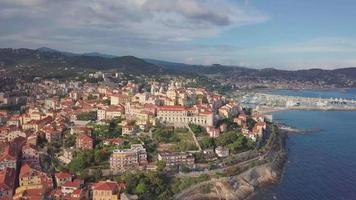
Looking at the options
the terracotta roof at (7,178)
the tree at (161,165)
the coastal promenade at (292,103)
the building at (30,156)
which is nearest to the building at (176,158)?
the tree at (161,165)

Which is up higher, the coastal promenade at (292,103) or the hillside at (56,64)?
the hillside at (56,64)

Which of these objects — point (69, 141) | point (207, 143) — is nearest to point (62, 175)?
point (69, 141)

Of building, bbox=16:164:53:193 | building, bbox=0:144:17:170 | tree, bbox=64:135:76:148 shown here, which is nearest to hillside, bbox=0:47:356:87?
tree, bbox=64:135:76:148

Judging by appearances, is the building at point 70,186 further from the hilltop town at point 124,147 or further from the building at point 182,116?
the building at point 182,116

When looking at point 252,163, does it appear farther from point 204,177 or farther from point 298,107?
point 298,107

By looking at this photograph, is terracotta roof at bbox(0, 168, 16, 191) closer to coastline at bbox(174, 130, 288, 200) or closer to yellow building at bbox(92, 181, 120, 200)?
yellow building at bbox(92, 181, 120, 200)

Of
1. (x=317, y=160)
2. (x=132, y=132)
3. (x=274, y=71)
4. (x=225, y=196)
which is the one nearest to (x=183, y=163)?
(x=225, y=196)
